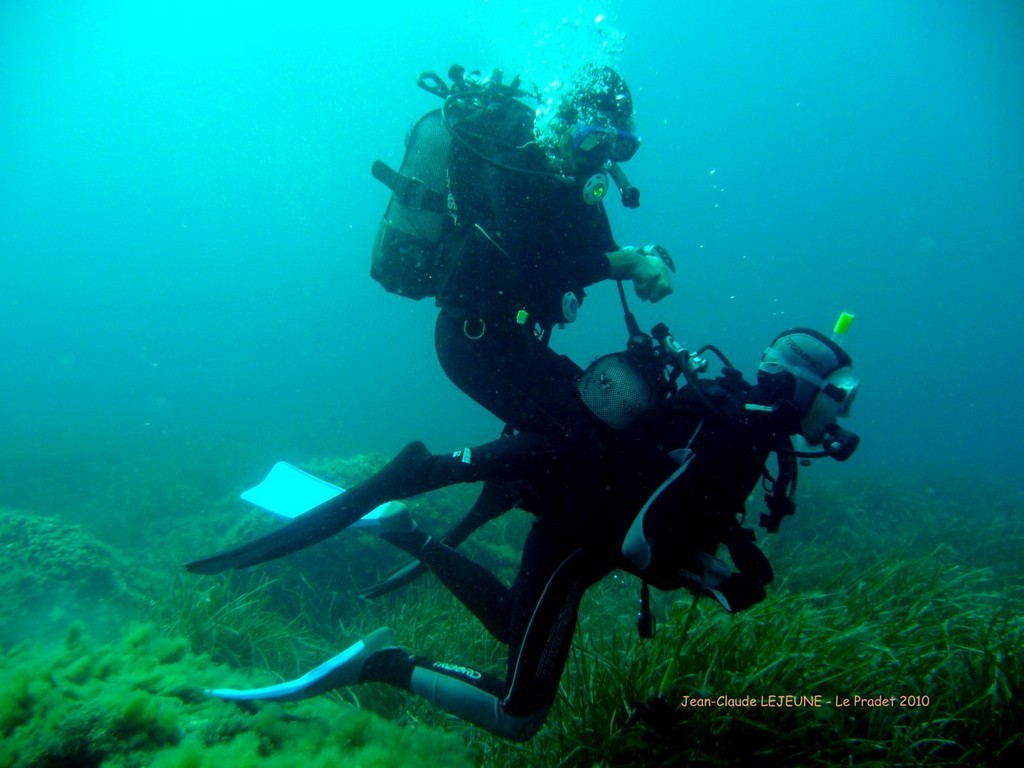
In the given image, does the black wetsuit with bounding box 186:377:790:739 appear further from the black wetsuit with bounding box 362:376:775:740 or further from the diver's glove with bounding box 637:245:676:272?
the diver's glove with bounding box 637:245:676:272

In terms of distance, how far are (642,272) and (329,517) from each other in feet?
7.43

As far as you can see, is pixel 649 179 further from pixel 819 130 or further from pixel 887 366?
pixel 887 366

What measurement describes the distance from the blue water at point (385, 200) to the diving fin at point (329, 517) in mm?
22537

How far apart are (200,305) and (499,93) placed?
89039 mm

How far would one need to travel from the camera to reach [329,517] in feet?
8.53

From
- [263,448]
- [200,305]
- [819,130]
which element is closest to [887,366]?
[819,130]

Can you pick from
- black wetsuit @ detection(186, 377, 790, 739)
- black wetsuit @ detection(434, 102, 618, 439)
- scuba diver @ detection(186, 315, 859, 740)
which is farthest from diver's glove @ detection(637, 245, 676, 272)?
black wetsuit @ detection(186, 377, 790, 739)

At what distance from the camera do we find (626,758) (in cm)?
217

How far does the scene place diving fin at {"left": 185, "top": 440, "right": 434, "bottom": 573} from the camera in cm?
248

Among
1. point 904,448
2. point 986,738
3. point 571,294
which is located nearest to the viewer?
point 986,738

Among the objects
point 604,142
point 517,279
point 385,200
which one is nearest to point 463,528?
point 517,279

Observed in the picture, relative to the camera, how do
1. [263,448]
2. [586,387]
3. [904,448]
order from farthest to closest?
1. [904,448]
2. [263,448]
3. [586,387]

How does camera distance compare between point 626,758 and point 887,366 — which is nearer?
point 626,758

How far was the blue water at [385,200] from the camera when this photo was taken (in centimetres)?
4962
